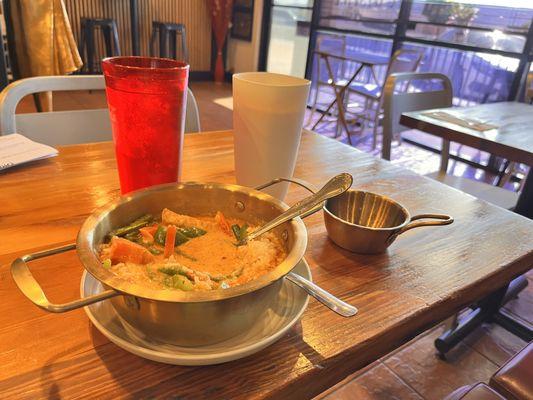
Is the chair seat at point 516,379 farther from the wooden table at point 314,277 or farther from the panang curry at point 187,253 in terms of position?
the panang curry at point 187,253

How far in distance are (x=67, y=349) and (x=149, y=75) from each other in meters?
0.40

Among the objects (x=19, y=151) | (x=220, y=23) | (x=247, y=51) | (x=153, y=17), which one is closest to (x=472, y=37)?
(x=247, y=51)

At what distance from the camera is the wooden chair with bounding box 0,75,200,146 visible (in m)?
1.08

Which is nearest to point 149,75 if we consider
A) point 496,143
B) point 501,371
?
point 501,371

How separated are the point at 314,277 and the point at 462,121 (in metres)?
1.33

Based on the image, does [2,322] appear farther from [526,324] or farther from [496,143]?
[526,324]

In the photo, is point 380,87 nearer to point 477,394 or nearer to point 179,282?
point 477,394

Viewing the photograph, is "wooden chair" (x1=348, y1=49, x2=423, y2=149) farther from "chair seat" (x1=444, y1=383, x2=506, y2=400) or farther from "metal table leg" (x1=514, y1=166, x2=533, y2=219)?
"chair seat" (x1=444, y1=383, x2=506, y2=400)

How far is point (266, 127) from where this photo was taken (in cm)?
72

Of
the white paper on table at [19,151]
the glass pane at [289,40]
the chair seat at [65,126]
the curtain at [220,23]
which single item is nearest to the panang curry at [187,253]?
the white paper on table at [19,151]

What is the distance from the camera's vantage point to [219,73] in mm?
5848

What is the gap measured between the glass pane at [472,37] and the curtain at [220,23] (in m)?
2.75

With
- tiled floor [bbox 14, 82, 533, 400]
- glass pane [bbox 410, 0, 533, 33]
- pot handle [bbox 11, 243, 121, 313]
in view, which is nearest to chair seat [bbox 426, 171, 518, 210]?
tiled floor [bbox 14, 82, 533, 400]

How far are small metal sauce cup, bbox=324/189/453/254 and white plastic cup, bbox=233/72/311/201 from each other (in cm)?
12
